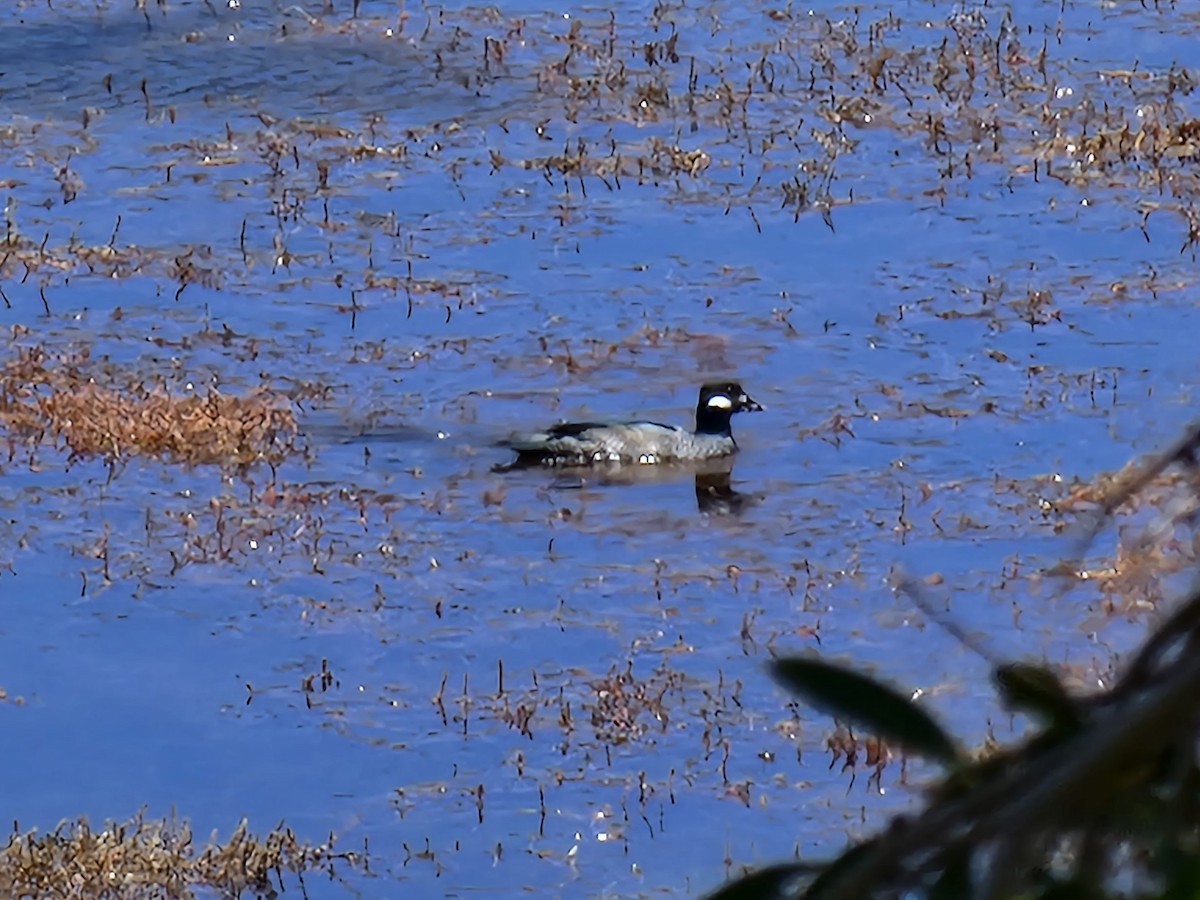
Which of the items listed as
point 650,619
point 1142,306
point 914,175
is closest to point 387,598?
point 650,619

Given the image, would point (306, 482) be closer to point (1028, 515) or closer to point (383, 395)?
point (383, 395)

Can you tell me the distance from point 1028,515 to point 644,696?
256cm

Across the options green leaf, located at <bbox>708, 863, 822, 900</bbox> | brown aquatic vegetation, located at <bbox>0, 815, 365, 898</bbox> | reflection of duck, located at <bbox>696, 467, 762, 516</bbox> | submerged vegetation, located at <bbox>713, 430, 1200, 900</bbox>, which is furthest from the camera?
reflection of duck, located at <bbox>696, 467, 762, 516</bbox>

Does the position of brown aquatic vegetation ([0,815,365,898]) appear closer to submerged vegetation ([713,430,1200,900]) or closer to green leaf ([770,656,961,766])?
submerged vegetation ([713,430,1200,900])

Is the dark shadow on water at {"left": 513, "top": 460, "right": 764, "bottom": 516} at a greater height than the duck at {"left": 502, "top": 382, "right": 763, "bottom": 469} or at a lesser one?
lesser

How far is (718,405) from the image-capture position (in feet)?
37.9

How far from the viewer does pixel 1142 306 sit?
43.1 feet

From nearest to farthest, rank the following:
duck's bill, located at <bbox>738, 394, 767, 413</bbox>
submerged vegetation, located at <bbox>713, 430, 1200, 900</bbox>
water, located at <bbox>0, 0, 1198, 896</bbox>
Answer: submerged vegetation, located at <bbox>713, 430, 1200, 900</bbox> → water, located at <bbox>0, 0, 1198, 896</bbox> → duck's bill, located at <bbox>738, 394, 767, 413</bbox>

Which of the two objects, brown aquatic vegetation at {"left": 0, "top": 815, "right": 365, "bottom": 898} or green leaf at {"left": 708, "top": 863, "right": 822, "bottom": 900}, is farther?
brown aquatic vegetation at {"left": 0, "top": 815, "right": 365, "bottom": 898}

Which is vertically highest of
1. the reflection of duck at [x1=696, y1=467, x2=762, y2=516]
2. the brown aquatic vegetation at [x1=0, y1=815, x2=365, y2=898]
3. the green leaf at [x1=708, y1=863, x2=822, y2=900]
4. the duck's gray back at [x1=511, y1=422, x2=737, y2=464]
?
the green leaf at [x1=708, y1=863, x2=822, y2=900]

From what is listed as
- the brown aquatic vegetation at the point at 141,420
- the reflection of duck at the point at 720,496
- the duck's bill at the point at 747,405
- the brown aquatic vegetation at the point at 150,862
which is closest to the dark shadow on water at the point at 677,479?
the reflection of duck at the point at 720,496

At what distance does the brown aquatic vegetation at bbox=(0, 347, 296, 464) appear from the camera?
11023 millimetres

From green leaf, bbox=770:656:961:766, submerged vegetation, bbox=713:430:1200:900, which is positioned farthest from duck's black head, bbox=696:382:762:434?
green leaf, bbox=770:656:961:766

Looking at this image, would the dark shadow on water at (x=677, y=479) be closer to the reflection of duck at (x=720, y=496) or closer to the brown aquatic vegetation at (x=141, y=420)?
the reflection of duck at (x=720, y=496)
